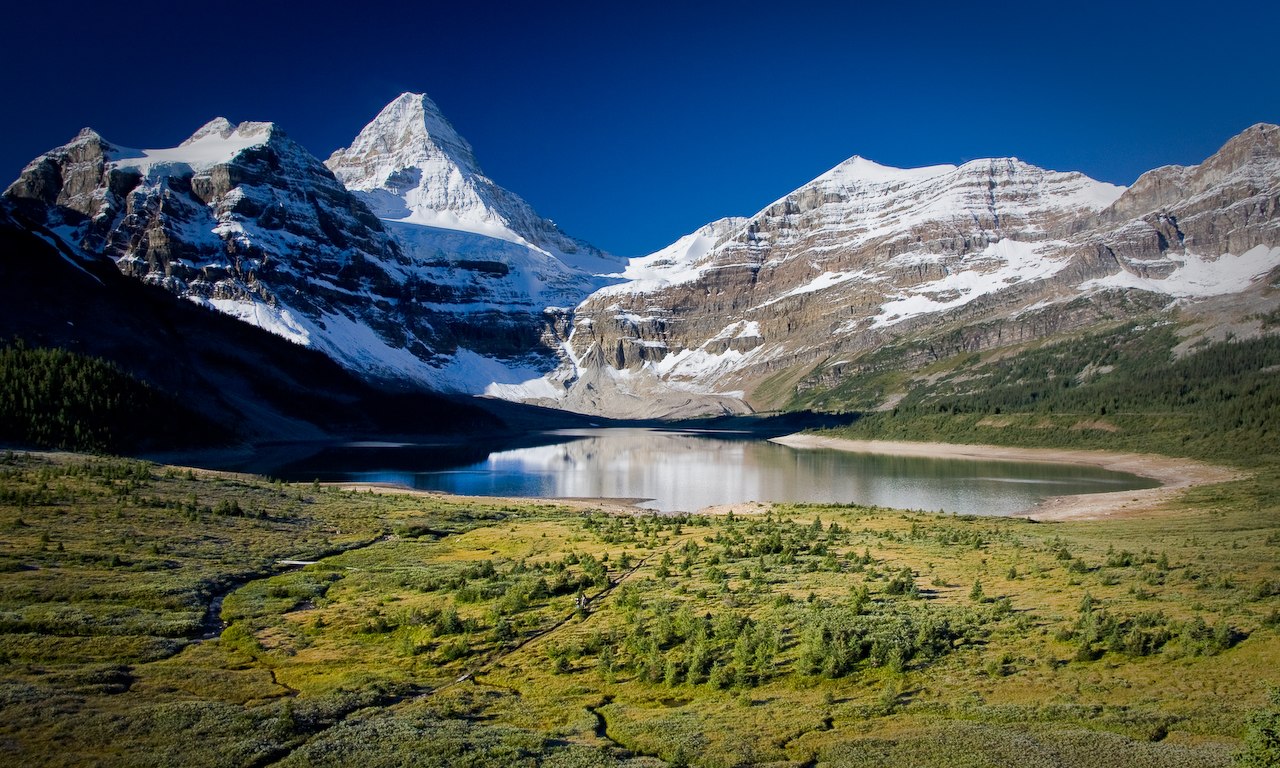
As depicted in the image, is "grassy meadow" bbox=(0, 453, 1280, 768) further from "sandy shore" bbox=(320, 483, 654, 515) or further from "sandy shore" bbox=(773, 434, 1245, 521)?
"sandy shore" bbox=(320, 483, 654, 515)

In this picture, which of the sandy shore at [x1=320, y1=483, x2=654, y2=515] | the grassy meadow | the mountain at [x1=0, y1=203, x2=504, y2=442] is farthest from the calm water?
the grassy meadow

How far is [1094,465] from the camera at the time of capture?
4688 inches

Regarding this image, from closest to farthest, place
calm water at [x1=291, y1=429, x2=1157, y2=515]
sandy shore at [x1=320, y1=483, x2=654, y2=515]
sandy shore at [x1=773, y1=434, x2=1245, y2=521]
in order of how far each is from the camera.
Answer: sandy shore at [x1=773, y1=434, x2=1245, y2=521] < sandy shore at [x1=320, y1=483, x2=654, y2=515] < calm water at [x1=291, y1=429, x2=1157, y2=515]

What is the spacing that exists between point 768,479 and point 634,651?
84528mm

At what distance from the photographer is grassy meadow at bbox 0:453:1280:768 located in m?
15.2

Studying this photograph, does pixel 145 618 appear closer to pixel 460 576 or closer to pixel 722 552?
pixel 460 576

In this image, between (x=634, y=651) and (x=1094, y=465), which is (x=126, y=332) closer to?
(x=634, y=651)

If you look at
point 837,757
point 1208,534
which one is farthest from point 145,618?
point 1208,534

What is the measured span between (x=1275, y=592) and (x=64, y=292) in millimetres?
179012

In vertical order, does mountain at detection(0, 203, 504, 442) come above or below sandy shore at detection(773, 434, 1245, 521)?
above

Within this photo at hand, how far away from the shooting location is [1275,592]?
74.1 feet

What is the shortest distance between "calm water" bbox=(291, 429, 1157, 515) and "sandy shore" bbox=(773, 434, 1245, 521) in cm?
387

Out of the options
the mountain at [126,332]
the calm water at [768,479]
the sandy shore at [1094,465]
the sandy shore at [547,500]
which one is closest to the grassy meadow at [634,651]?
the sandy shore at [1094,465]

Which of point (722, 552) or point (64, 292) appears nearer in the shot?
point (722, 552)
